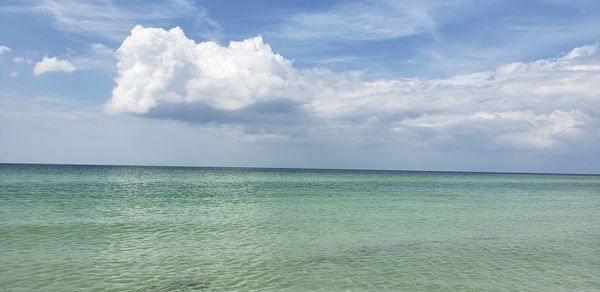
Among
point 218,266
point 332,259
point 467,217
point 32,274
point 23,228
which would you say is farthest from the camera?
point 467,217

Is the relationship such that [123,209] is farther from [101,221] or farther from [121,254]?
[121,254]

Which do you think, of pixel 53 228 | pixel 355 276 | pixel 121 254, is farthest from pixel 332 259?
pixel 53 228

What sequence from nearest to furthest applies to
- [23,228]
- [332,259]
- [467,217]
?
1. [332,259]
2. [23,228]
3. [467,217]

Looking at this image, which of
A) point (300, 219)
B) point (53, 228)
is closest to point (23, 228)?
point (53, 228)

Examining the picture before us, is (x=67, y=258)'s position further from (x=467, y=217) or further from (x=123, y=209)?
(x=467, y=217)

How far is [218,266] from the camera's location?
17562 millimetres

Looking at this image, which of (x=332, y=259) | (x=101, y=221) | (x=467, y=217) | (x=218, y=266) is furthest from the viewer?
(x=467, y=217)

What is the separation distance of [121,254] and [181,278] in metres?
5.50

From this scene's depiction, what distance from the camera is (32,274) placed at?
15648 mm

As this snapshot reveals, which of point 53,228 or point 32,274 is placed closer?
point 32,274

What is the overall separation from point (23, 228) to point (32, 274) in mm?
11895

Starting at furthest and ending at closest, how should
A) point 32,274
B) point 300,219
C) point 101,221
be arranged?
point 300,219 < point 101,221 < point 32,274

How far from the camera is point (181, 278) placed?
618 inches

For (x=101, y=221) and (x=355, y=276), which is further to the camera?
(x=101, y=221)
